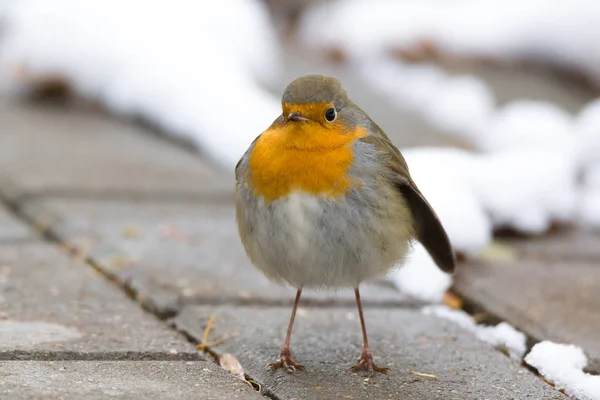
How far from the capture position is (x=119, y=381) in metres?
2.70

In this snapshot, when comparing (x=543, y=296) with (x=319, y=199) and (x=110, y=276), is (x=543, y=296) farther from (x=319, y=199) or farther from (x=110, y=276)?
(x=110, y=276)

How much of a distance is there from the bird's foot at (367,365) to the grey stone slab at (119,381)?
379 millimetres

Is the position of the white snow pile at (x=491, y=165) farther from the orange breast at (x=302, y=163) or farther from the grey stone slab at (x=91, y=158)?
the grey stone slab at (x=91, y=158)

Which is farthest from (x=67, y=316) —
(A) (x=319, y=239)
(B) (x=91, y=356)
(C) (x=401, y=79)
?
(C) (x=401, y=79)

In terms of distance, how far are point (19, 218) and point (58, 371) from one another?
174cm

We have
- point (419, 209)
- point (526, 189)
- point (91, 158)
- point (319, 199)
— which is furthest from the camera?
point (91, 158)

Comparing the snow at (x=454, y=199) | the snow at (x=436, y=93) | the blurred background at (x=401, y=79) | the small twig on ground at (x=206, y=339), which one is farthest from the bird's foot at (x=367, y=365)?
the snow at (x=436, y=93)

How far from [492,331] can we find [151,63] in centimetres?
328

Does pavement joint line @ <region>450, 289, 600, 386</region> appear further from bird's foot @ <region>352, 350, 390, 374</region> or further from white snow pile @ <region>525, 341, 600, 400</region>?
bird's foot @ <region>352, 350, 390, 374</region>

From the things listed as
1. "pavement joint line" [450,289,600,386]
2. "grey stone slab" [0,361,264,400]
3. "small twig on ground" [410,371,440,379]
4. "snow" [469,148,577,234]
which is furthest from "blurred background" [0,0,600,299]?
"grey stone slab" [0,361,264,400]

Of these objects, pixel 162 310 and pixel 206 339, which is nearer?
pixel 206 339

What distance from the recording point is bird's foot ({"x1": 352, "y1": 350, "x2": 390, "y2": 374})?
9.87 feet

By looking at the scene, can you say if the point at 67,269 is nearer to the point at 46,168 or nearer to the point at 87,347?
the point at 87,347

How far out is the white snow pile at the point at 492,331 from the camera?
3334mm
